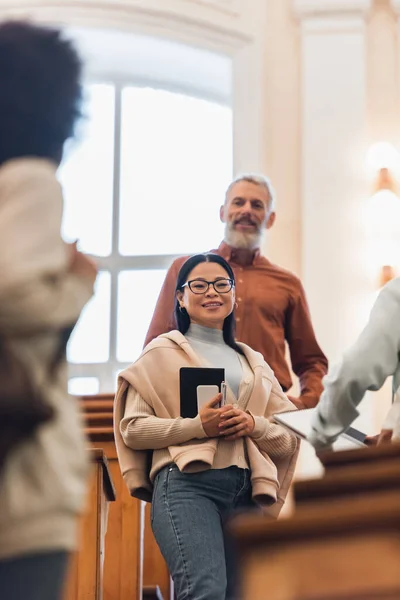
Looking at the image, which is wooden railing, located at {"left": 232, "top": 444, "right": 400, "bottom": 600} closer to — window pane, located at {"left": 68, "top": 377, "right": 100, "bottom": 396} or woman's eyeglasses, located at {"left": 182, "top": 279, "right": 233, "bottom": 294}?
woman's eyeglasses, located at {"left": 182, "top": 279, "right": 233, "bottom": 294}

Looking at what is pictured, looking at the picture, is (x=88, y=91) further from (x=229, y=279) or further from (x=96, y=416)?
(x=96, y=416)

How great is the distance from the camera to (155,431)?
3.90 m

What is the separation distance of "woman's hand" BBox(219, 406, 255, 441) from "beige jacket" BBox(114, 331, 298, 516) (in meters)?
0.06

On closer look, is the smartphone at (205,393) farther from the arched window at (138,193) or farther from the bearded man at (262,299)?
the arched window at (138,193)

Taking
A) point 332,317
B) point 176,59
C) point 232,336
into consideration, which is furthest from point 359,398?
point 176,59

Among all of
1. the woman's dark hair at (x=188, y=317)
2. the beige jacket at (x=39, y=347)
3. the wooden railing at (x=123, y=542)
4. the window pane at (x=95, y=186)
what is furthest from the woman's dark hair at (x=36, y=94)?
the window pane at (x=95, y=186)

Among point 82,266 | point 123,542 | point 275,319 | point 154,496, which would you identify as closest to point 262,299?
point 275,319

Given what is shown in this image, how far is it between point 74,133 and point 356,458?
1.01 meters

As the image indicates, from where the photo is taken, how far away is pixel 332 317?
7.76m

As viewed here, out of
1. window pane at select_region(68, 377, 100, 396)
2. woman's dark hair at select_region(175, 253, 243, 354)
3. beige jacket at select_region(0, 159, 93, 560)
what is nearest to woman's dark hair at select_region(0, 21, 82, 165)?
beige jacket at select_region(0, 159, 93, 560)

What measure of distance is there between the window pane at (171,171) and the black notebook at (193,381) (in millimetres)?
5025

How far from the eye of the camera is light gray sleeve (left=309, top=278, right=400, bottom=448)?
3.32 m

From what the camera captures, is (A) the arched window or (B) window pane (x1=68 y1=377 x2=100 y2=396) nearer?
(B) window pane (x1=68 y1=377 x2=100 y2=396)

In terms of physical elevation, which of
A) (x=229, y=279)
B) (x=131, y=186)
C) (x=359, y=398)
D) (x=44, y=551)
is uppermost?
(x=131, y=186)
